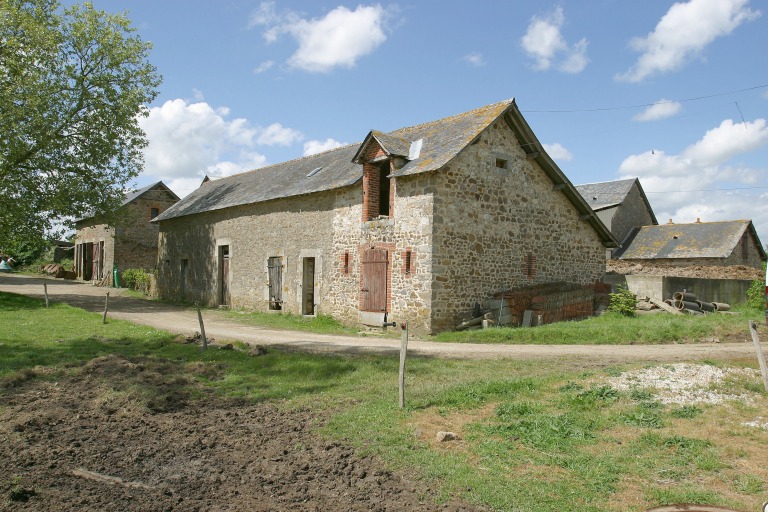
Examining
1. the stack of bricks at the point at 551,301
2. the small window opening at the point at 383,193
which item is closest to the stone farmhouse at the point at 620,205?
the stack of bricks at the point at 551,301

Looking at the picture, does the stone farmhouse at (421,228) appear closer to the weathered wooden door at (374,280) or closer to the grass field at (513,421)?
the weathered wooden door at (374,280)

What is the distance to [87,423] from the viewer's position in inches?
281

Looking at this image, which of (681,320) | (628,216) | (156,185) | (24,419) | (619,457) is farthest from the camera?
(156,185)

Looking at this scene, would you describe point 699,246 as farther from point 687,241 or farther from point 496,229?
point 496,229

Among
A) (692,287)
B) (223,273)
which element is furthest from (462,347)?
(223,273)

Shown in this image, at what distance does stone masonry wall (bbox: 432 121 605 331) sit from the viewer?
15570 millimetres

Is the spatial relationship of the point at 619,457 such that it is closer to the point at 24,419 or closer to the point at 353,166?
the point at 24,419

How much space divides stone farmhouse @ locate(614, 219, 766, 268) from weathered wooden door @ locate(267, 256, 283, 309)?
2034 centimetres

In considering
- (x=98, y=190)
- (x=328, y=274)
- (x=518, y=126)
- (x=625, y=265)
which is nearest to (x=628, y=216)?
(x=625, y=265)

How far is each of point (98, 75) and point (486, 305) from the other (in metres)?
19.7

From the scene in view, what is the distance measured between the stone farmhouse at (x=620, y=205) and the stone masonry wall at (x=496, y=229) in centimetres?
1521

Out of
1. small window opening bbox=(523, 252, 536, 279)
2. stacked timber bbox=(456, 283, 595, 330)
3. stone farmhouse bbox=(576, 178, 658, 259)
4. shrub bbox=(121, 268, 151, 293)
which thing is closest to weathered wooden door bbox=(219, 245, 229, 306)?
shrub bbox=(121, 268, 151, 293)

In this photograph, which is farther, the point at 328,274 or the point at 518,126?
the point at 328,274

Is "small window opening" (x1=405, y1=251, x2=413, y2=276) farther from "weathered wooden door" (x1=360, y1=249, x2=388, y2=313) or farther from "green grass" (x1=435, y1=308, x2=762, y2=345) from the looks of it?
"green grass" (x1=435, y1=308, x2=762, y2=345)
